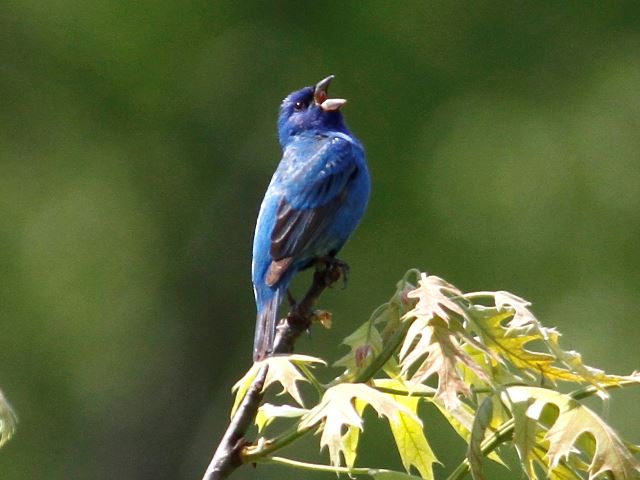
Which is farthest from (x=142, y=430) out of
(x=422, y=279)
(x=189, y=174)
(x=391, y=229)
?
(x=422, y=279)

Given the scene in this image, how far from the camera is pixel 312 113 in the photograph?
585 centimetres

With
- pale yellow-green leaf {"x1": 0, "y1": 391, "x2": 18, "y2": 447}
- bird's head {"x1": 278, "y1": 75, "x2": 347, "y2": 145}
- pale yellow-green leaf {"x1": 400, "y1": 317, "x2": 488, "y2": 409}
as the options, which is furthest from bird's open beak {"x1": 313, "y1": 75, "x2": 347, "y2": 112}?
pale yellow-green leaf {"x1": 0, "y1": 391, "x2": 18, "y2": 447}

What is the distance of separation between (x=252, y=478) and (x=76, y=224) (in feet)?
10.6

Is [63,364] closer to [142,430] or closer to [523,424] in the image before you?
[142,430]

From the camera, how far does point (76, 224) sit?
13414 mm

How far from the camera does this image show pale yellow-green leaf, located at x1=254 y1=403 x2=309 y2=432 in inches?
100

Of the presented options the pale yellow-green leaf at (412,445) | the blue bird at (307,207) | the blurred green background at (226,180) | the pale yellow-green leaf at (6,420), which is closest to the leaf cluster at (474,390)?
the pale yellow-green leaf at (412,445)

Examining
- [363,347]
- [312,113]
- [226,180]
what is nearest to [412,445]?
[363,347]

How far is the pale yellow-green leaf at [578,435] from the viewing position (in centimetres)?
228

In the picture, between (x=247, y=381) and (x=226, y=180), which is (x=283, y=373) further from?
(x=226, y=180)

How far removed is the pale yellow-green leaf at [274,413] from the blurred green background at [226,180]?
828 centimetres

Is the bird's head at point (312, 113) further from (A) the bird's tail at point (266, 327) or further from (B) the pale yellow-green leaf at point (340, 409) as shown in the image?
(B) the pale yellow-green leaf at point (340, 409)

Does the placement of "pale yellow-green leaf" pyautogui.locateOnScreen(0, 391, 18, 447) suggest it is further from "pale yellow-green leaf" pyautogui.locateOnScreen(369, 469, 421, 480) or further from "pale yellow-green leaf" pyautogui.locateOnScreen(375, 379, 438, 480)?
"pale yellow-green leaf" pyautogui.locateOnScreen(375, 379, 438, 480)

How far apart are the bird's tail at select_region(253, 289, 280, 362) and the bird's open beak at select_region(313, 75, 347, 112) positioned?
1.71m
